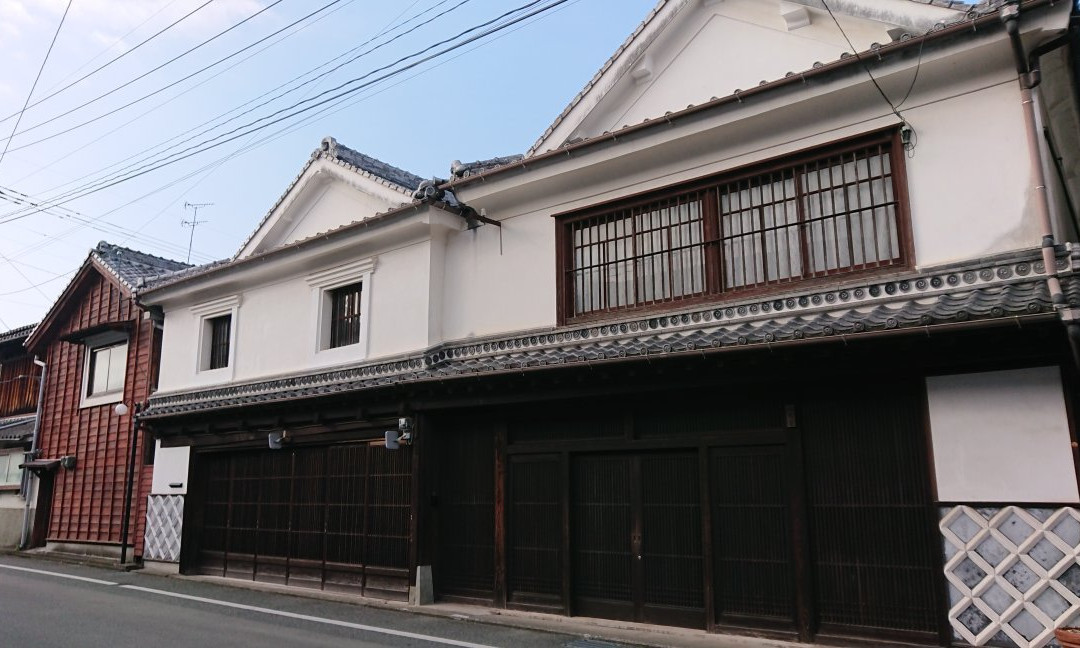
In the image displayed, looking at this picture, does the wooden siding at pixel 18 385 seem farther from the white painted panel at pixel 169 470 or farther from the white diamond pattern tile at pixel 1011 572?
the white diamond pattern tile at pixel 1011 572

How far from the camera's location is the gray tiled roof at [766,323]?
755 cm

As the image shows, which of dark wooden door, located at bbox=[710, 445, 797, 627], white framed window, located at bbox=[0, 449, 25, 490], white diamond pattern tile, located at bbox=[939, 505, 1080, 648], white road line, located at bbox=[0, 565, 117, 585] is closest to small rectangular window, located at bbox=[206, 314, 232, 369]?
white road line, located at bbox=[0, 565, 117, 585]

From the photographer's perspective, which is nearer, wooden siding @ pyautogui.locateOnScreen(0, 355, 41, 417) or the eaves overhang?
the eaves overhang

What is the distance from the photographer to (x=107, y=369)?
Answer: 2108 cm

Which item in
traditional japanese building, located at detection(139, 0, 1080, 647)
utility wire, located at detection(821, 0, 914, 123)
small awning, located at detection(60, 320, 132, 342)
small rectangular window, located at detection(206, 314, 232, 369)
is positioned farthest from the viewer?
small awning, located at detection(60, 320, 132, 342)

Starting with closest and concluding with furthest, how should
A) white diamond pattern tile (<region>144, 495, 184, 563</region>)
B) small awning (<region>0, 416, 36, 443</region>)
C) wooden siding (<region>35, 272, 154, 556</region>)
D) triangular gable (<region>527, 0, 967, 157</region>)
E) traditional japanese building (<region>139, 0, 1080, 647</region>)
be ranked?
traditional japanese building (<region>139, 0, 1080, 647</region>) → triangular gable (<region>527, 0, 967, 157</region>) → white diamond pattern tile (<region>144, 495, 184, 563</region>) → wooden siding (<region>35, 272, 154, 556</region>) → small awning (<region>0, 416, 36, 443</region>)

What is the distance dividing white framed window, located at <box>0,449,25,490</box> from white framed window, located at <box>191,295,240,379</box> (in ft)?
31.3

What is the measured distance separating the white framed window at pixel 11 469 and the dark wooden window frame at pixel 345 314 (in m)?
14.0

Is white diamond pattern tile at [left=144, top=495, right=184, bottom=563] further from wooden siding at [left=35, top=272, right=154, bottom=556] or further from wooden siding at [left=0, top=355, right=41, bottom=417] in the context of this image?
wooden siding at [left=0, top=355, right=41, bottom=417]

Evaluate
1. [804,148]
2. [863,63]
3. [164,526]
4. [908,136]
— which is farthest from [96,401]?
[908,136]

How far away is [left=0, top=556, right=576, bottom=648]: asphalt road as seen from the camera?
9219mm

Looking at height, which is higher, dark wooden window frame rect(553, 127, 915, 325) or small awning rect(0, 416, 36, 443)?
dark wooden window frame rect(553, 127, 915, 325)

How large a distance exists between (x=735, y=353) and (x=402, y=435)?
20.4ft

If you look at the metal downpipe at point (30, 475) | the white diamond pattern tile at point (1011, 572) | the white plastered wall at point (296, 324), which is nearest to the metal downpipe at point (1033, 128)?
the white diamond pattern tile at point (1011, 572)
